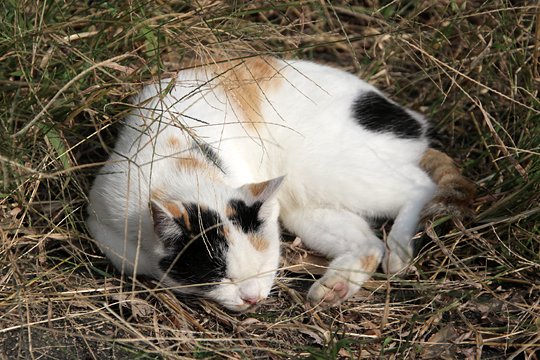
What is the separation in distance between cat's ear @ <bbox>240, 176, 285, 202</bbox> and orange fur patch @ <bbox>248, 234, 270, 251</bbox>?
156 millimetres

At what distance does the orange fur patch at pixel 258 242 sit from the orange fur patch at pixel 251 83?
61 centimetres

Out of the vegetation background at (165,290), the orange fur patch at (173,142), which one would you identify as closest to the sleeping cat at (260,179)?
the orange fur patch at (173,142)

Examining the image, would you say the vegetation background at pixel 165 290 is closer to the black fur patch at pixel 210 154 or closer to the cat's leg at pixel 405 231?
the cat's leg at pixel 405 231

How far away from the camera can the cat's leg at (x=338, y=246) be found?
2881mm

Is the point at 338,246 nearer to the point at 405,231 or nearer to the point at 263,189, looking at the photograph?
the point at 405,231

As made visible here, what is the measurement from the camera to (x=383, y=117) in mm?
3229

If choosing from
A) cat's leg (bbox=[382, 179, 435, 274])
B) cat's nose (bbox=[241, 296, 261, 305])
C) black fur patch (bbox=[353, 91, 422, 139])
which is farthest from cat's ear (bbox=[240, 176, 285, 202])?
black fur patch (bbox=[353, 91, 422, 139])

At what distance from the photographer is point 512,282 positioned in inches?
116

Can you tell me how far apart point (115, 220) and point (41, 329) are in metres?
0.56

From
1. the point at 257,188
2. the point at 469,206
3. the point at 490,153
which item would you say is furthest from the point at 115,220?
the point at 490,153

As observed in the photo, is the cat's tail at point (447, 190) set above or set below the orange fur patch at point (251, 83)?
below

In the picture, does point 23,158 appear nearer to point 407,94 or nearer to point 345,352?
point 345,352

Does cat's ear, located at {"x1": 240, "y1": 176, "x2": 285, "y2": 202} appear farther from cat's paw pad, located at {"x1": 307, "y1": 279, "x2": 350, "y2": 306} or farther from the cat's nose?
cat's paw pad, located at {"x1": 307, "y1": 279, "x2": 350, "y2": 306}

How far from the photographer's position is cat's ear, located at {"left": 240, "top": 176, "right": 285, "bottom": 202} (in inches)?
102
